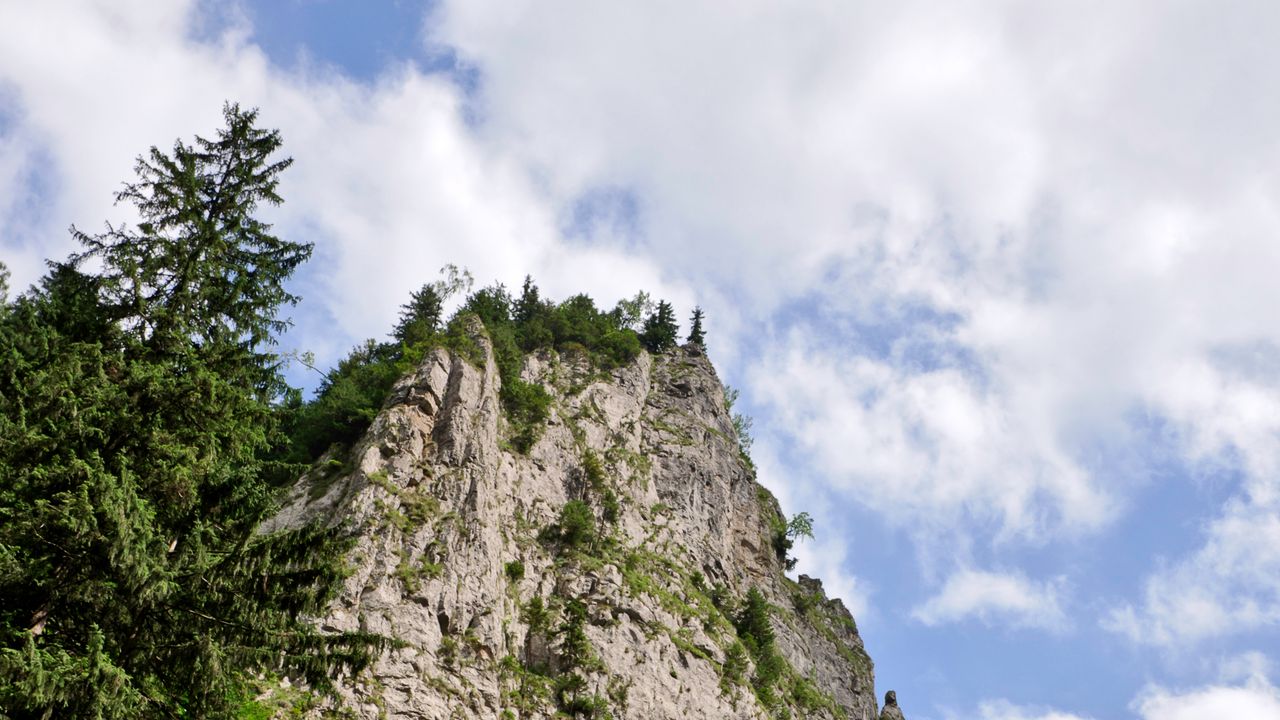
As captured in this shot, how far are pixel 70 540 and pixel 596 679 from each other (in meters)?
25.2

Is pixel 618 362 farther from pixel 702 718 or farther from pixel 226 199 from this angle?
pixel 226 199

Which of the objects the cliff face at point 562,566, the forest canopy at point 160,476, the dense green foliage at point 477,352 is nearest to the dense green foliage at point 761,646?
the cliff face at point 562,566

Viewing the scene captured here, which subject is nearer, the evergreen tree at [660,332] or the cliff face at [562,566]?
the cliff face at [562,566]

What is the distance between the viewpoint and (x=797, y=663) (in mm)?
55656

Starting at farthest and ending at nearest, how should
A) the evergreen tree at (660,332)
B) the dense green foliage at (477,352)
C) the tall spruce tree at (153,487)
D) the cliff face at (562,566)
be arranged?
the evergreen tree at (660,332) → the dense green foliage at (477,352) → the cliff face at (562,566) → the tall spruce tree at (153,487)

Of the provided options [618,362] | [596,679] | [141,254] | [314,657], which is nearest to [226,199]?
[141,254]

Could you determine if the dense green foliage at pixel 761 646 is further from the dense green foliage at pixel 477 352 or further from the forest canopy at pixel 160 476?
the forest canopy at pixel 160 476

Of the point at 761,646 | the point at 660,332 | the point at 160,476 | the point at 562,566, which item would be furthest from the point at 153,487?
the point at 660,332

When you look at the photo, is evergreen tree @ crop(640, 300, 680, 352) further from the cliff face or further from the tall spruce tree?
the tall spruce tree

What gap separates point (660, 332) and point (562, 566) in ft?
126

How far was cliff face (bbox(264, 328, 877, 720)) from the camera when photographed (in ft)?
103

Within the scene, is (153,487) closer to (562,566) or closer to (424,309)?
(562,566)

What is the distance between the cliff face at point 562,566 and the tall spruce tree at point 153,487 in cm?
553

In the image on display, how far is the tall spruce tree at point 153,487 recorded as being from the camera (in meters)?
14.2
